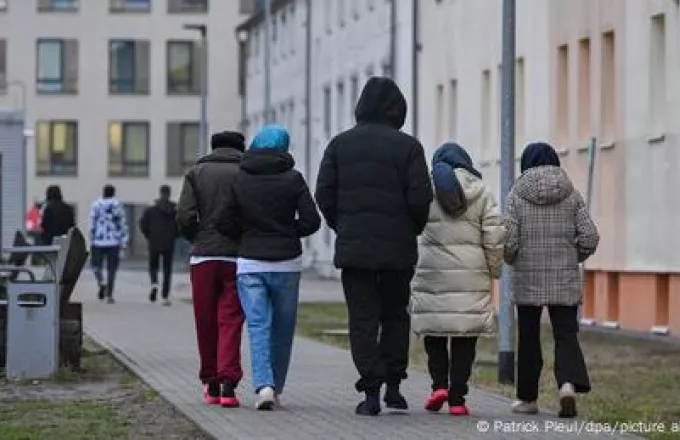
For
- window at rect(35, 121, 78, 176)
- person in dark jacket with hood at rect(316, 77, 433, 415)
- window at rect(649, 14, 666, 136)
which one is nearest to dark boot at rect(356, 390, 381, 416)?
person in dark jacket with hood at rect(316, 77, 433, 415)

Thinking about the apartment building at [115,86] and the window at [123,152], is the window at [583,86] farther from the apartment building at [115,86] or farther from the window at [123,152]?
the window at [123,152]

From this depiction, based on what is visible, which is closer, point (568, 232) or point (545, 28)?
point (568, 232)

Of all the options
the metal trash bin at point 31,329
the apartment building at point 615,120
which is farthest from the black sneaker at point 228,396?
the apartment building at point 615,120

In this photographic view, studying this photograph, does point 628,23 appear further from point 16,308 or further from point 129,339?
point 16,308

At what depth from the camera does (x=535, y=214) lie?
41.7 feet

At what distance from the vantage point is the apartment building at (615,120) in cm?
2555

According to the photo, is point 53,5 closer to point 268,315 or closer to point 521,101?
point 521,101

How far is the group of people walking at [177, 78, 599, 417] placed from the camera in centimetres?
1224

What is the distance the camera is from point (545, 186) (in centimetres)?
1266

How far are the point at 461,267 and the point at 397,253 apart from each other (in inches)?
19.9

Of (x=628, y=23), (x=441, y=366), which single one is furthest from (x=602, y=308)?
(x=441, y=366)

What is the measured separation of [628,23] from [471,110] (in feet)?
34.4

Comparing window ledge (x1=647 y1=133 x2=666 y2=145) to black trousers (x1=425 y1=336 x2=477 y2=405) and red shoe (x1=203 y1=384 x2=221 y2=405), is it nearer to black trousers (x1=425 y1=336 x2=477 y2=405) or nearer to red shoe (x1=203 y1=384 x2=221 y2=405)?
red shoe (x1=203 y1=384 x2=221 y2=405)

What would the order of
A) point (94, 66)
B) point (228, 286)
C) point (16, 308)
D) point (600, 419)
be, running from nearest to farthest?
1. point (600, 419)
2. point (228, 286)
3. point (16, 308)
4. point (94, 66)
